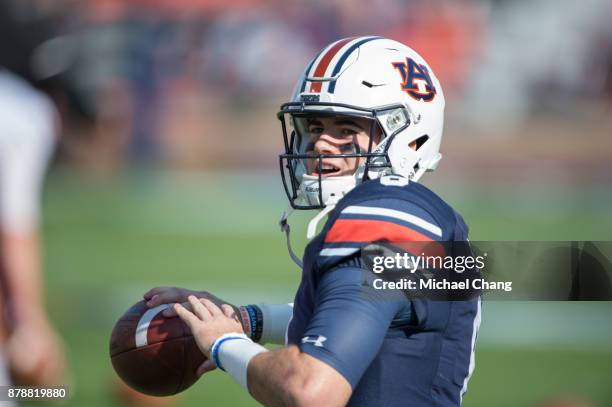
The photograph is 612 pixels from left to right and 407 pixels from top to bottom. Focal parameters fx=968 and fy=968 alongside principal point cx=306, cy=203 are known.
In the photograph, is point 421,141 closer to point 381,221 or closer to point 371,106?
point 371,106

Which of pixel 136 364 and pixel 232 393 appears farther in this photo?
pixel 232 393

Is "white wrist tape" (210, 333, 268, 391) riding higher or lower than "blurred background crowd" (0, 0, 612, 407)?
lower

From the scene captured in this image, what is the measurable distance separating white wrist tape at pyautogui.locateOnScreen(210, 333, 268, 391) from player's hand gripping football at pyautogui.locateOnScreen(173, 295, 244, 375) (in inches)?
1.1

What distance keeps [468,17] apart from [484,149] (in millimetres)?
2256

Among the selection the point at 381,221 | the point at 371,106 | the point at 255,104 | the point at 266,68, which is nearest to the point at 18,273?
the point at 371,106

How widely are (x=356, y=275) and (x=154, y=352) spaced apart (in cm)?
79

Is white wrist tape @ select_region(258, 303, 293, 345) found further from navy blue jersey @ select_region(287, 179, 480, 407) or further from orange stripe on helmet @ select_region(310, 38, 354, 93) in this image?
orange stripe on helmet @ select_region(310, 38, 354, 93)

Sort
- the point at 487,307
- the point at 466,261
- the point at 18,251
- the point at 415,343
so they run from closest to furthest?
the point at 415,343, the point at 466,261, the point at 18,251, the point at 487,307

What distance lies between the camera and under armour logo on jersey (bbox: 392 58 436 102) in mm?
2559

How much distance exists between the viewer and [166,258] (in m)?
11.5

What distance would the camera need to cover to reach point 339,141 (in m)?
2.53

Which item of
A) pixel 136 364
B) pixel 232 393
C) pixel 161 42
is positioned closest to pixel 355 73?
pixel 136 364

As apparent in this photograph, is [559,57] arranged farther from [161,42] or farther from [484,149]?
[161,42]

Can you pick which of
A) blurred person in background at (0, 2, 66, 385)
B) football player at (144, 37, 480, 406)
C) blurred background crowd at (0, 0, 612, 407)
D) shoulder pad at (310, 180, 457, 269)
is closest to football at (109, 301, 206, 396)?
football player at (144, 37, 480, 406)
